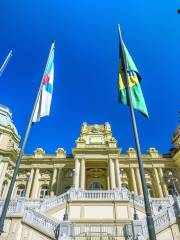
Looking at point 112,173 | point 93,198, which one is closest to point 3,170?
point 112,173

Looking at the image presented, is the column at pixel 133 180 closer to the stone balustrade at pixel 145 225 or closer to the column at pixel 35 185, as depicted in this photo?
the column at pixel 35 185

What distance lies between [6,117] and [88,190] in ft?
76.5

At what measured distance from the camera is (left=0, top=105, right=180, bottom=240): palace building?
51.8 feet

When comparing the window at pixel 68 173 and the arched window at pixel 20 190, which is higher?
the window at pixel 68 173

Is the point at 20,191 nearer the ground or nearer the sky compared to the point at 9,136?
nearer the ground

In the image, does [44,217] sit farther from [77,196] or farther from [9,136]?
[9,136]

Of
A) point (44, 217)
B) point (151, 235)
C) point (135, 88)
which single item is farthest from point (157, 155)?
point (151, 235)

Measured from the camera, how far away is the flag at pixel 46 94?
1146 cm

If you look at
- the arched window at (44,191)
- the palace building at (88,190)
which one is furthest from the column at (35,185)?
the arched window at (44,191)

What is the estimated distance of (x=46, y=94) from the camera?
12312mm

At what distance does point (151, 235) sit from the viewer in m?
6.74

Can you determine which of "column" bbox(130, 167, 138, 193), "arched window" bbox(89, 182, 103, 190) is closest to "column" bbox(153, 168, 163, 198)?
"column" bbox(130, 167, 138, 193)

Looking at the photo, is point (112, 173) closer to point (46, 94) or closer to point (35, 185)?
point (35, 185)

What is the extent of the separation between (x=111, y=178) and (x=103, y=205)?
8440mm
